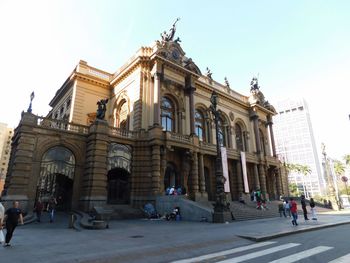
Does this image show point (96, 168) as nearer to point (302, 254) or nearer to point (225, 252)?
point (225, 252)

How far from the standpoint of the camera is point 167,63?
2608cm

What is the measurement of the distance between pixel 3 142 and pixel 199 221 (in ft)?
290

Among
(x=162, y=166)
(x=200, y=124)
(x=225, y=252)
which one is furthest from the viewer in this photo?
(x=200, y=124)

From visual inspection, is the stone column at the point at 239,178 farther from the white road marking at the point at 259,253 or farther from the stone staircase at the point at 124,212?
the white road marking at the point at 259,253

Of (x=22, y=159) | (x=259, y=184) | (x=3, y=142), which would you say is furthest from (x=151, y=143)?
(x=3, y=142)

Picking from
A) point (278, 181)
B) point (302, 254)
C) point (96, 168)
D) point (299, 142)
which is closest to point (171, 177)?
point (96, 168)

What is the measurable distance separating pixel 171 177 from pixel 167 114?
6.85 m

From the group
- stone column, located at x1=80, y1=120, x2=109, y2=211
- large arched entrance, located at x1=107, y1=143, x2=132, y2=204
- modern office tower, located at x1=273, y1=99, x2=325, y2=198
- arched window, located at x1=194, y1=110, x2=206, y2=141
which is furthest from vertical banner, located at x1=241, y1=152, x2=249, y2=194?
modern office tower, located at x1=273, y1=99, x2=325, y2=198

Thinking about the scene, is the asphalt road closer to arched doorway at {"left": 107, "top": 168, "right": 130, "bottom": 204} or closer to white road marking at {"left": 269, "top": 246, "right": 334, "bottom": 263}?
white road marking at {"left": 269, "top": 246, "right": 334, "bottom": 263}

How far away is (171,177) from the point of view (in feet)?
83.5

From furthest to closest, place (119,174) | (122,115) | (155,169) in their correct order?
(122,115) < (119,174) < (155,169)

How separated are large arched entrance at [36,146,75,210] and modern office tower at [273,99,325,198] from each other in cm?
11027

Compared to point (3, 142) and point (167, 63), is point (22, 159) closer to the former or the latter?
point (167, 63)

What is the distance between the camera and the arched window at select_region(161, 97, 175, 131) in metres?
26.7
